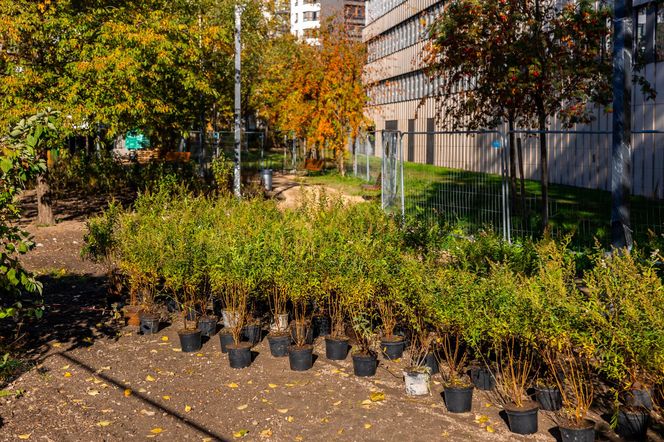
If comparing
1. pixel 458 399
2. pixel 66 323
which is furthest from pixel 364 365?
pixel 66 323

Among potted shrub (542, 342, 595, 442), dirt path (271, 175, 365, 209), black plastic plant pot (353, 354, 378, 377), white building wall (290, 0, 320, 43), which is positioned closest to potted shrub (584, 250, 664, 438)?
potted shrub (542, 342, 595, 442)

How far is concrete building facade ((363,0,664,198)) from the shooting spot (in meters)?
17.3

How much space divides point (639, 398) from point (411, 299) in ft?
7.17

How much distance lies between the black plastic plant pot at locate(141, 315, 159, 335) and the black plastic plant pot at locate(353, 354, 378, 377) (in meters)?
2.83

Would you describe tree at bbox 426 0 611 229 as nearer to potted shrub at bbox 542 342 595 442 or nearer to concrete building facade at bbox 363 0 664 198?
concrete building facade at bbox 363 0 664 198

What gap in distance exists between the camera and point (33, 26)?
17.4 metres

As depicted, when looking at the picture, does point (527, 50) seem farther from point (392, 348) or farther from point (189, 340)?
point (189, 340)

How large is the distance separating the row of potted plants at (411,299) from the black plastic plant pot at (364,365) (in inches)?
0.4

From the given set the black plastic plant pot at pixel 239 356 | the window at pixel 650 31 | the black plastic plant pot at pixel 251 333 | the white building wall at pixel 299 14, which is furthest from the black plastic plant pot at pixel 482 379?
the white building wall at pixel 299 14

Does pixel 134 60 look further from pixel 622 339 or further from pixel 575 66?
pixel 622 339

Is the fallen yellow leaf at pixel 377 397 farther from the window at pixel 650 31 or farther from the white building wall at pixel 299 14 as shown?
the white building wall at pixel 299 14

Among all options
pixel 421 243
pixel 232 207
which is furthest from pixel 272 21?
pixel 421 243

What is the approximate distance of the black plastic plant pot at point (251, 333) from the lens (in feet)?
28.8

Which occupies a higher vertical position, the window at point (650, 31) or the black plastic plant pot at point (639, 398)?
the window at point (650, 31)
